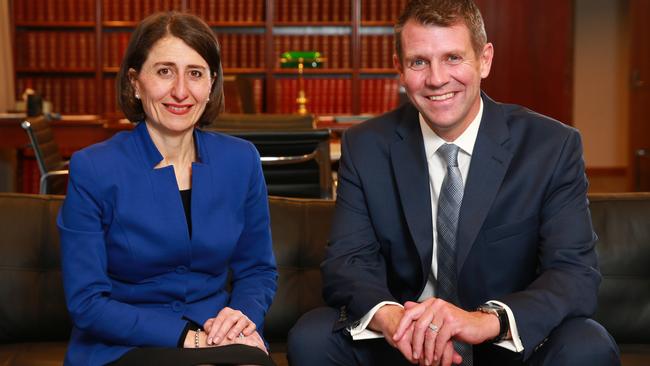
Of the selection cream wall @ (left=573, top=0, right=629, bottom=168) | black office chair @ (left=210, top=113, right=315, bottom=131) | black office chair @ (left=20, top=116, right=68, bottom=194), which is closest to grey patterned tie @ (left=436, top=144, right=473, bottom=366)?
black office chair @ (left=210, top=113, right=315, bottom=131)

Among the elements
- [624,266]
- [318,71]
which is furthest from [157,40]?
[318,71]

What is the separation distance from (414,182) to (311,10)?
6.27m

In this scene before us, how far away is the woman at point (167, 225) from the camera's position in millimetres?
2066

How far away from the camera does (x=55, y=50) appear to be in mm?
8336

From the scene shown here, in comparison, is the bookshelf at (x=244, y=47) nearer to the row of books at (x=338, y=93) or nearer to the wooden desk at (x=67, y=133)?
the row of books at (x=338, y=93)

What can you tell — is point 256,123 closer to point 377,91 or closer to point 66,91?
point 377,91

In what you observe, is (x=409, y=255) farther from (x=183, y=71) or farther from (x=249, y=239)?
(x=183, y=71)

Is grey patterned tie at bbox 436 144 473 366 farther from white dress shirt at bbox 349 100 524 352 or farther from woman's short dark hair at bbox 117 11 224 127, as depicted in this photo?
woman's short dark hair at bbox 117 11 224 127

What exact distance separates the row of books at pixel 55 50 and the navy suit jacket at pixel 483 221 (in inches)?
254

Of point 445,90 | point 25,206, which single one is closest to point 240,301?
point 445,90

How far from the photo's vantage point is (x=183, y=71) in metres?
2.19

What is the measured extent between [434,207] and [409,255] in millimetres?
132

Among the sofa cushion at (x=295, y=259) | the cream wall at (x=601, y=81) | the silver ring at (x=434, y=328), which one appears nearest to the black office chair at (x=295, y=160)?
the sofa cushion at (x=295, y=259)

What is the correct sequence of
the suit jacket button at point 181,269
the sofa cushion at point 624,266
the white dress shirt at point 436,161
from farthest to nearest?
the sofa cushion at point 624,266
the white dress shirt at point 436,161
the suit jacket button at point 181,269
